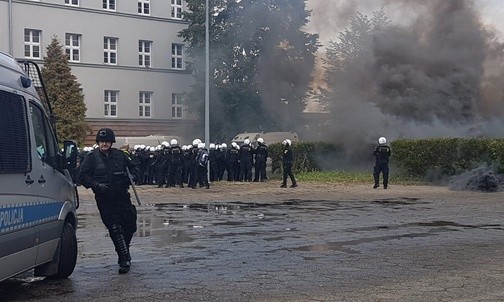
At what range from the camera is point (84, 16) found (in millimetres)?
49062

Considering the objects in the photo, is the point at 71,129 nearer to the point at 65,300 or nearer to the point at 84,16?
the point at 84,16

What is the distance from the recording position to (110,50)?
167 feet

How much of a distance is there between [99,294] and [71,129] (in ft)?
123

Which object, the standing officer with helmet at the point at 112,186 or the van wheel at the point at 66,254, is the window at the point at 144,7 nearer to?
the standing officer with helmet at the point at 112,186

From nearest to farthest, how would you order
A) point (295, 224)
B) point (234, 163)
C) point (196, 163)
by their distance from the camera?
point (295, 224), point (196, 163), point (234, 163)

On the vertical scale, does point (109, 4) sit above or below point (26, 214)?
above

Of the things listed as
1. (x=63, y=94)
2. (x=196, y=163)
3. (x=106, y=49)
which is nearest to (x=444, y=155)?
(x=196, y=163)

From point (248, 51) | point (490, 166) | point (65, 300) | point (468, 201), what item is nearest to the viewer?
point (65, 300)

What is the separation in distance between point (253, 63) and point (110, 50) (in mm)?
11276

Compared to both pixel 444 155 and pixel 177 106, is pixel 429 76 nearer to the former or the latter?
pixel 444 155

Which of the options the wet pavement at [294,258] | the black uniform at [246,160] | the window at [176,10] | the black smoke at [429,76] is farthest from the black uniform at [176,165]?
the window at [176,10]

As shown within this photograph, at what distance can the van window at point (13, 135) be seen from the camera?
7.52 m

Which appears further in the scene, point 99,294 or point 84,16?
A: point 84,16

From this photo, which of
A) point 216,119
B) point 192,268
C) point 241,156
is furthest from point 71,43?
point 192,268
